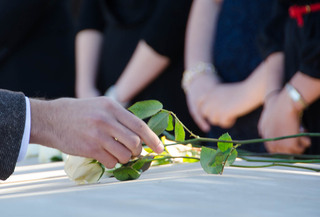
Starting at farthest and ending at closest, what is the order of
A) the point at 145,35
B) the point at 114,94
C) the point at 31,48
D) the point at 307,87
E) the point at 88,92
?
the point at 31,48, the point at 88,92, the point at 114,94, the point at 145,35, the point at 307,87

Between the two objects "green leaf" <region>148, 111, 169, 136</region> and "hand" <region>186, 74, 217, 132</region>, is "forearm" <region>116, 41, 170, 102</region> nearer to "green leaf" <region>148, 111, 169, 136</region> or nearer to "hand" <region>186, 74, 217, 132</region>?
"hand" <region>186, 74, 217, 132</region>

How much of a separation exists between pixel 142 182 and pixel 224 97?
48.1 inches

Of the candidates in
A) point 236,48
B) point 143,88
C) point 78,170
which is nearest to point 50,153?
point 78,170

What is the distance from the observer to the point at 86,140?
2.94 ft

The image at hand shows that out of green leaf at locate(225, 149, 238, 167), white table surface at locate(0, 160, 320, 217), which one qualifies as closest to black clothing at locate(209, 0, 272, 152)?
white table surface at locate(0, 160, 320, 217)

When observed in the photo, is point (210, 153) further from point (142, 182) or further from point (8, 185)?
point (8, 185)

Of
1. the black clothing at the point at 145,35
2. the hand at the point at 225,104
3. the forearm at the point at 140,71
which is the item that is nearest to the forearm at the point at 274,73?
the hand at the point at 225,104

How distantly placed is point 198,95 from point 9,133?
144 cm

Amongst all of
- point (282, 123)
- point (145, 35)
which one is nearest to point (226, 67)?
point (282, 123)

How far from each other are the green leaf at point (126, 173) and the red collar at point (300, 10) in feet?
3.07

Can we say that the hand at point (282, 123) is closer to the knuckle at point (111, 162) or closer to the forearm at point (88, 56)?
the knuckle at point (111, 162)

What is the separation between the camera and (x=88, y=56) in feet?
9.37

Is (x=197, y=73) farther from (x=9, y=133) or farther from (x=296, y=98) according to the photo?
(x=9, y=133)

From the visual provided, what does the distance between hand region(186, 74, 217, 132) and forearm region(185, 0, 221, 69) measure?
7 centimetres
